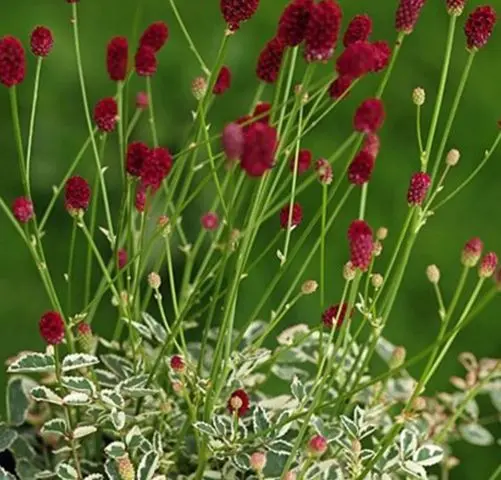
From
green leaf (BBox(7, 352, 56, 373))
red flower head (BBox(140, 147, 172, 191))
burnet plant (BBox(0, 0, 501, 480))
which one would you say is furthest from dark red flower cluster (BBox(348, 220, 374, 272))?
green leaf (BBox(7, 352, 56, 373))

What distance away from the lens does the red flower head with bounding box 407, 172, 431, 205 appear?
58 cm

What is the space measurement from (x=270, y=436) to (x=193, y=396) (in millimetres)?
62

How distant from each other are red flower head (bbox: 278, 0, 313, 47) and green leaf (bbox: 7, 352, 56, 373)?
0.85 feet

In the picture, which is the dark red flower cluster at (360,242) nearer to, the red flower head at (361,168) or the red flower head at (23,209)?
the red flower head at (361,168)

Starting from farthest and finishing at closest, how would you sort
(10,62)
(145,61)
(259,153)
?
(145,61), (10,62), (259,153)

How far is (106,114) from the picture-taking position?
23.9 inches

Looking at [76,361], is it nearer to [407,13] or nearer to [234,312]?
[234,312]

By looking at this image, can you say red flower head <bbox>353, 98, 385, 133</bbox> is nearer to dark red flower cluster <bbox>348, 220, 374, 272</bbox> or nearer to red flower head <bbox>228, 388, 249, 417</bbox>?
dark red flower cluster <bbox>348, 220, 374, 272</bbox>

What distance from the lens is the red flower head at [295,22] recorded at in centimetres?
51

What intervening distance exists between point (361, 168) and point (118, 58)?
0.17m

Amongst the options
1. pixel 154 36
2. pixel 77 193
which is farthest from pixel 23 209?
pixel 154 36

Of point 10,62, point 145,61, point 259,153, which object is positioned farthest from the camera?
point 145,61

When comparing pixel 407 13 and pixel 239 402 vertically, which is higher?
pixel 407 13

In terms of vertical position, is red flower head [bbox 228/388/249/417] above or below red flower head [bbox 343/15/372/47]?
below
